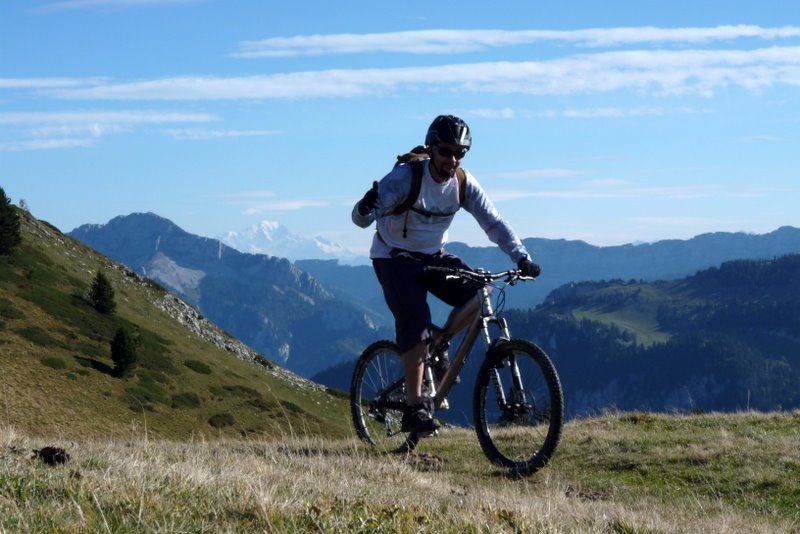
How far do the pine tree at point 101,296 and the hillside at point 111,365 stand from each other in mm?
891

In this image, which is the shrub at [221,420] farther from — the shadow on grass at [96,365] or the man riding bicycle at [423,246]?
the man riding bicycle at [423,246]

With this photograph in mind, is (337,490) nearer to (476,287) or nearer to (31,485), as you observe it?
(31,485)

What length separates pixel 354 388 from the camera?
12.0 m

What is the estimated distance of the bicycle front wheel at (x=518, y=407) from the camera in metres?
8.88

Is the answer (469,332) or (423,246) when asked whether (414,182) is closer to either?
(423,246)

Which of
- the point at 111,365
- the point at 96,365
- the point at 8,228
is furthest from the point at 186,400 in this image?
the point at 8,228

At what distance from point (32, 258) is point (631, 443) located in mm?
94186

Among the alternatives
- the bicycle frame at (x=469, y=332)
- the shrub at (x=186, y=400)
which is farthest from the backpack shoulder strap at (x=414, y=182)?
the shrub at (x=186, y=400)

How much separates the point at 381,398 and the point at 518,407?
2510mm

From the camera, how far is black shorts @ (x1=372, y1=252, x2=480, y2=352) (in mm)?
9938

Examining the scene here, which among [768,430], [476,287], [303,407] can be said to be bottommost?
[303,407]

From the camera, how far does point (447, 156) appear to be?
9523mm

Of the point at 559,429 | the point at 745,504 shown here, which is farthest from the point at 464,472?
the point at 745,504

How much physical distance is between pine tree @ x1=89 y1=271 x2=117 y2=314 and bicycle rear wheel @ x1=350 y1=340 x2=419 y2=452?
8696cm
